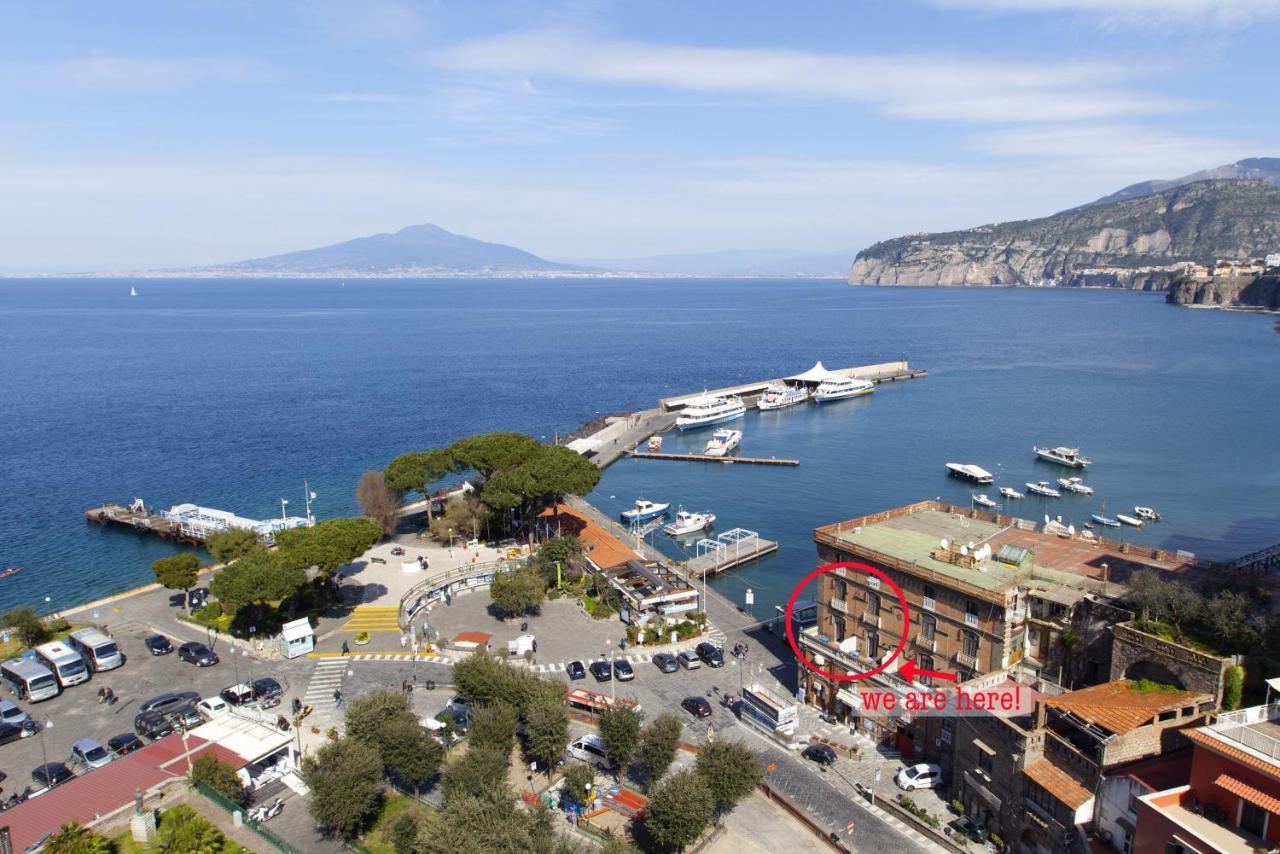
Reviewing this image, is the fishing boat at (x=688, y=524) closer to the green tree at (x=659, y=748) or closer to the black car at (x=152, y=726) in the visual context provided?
the green tree at (x=659, y=748)

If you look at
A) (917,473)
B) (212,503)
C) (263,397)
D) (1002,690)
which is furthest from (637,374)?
(1002,690)

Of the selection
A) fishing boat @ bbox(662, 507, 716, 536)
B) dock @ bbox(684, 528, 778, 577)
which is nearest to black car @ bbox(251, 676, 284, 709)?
dock @ bbox(684, 528, 778, 577)

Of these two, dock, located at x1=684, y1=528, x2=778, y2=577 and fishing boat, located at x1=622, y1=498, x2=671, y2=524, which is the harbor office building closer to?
dock, located at x1=684, y1=528, x2=778, y2=577

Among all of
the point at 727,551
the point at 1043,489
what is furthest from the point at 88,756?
the point at 1043,489

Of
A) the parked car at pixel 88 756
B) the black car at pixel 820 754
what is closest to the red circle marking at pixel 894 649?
the black car at pixel 820 754

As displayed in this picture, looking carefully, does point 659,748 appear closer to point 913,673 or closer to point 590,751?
point 590,751

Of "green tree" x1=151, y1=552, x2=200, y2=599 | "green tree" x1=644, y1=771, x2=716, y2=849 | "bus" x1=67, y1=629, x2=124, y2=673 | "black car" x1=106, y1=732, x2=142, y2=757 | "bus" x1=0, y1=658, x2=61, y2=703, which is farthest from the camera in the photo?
"green tree" x1=151, y1=552, x2=200, y2=599

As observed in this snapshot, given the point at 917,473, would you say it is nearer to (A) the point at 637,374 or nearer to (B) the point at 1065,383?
(B) the point at 1065,383
